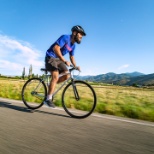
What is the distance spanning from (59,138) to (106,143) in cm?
69

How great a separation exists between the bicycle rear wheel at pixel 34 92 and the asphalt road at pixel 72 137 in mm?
1565

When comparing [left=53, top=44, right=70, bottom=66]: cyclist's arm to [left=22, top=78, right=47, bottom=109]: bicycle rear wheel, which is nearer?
[left=53, top=44, right=70, bottom=66]: cyclist's arm

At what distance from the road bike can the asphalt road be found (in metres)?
0.86

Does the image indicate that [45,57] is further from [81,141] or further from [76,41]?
[81,141]

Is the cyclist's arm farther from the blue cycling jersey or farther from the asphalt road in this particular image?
the asphalt road

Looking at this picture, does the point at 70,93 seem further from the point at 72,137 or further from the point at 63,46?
the point at 72,137

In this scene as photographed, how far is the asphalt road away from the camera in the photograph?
2737 mm

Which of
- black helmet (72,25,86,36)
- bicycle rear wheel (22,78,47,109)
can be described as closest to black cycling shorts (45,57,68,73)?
bicycle rear wheel (22,78,47,109)

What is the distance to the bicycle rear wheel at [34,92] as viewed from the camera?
240 inches

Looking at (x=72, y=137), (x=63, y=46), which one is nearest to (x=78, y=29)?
(x=63, y=46)

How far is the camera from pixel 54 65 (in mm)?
5613

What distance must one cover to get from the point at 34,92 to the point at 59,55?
5.28ft

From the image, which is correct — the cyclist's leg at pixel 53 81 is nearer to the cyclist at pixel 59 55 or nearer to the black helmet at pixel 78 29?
the cyclist at pixel 59 55

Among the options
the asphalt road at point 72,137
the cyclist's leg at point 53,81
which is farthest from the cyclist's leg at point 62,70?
the asphalt road at point 72,137
